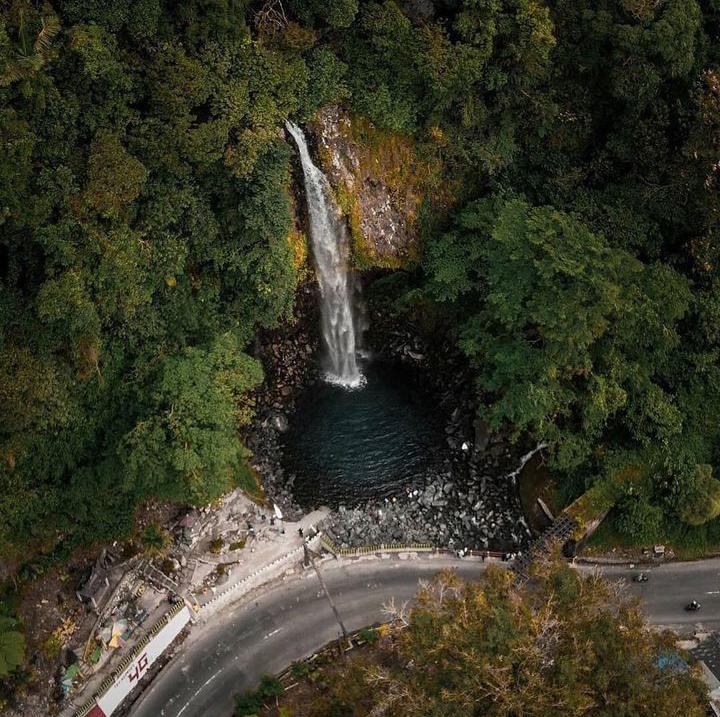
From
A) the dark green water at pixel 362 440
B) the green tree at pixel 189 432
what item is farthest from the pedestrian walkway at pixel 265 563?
the green tree at pixel 189 432

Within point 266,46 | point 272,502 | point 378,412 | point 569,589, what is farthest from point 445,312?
point 569,589

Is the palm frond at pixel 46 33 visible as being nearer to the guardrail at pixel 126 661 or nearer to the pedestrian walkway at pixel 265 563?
the guardrail at pixel 126 661

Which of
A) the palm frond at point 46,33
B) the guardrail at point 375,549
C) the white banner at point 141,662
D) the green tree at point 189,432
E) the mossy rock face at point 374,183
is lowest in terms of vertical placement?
the guardrail at point 375,549

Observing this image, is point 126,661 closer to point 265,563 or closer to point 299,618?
point 265,563

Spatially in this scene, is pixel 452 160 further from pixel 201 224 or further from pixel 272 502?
pixel 272 502


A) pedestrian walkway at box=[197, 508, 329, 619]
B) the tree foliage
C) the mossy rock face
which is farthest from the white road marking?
the mossy rock face

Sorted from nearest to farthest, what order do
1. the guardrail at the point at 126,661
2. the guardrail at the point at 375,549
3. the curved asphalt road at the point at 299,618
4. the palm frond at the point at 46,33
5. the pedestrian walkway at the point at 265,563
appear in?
the palm frond at the point at 46,33, the guardrail at the point at 126,661, the curved asphalt road at the point at 299,618, the pedestrian walkway at the point at 265,563, the guardrail at the point at 375,549
